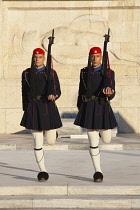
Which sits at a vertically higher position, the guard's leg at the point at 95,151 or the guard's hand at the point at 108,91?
the guard's hand at the point at 108,91

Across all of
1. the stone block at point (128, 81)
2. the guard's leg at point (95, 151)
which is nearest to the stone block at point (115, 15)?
the stone block at point (128, 81)

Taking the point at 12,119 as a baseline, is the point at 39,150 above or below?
above

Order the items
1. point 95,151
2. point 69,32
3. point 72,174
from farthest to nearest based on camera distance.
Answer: point 69,32 < point 72,174 < point 95,151

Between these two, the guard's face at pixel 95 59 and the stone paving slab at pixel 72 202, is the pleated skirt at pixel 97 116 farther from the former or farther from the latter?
the stone paving slab at pixel 72 202

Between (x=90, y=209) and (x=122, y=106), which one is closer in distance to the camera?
(x=90, y=209)

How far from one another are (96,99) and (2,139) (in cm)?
728

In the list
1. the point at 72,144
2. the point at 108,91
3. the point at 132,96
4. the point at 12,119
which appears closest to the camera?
the point at 108,91

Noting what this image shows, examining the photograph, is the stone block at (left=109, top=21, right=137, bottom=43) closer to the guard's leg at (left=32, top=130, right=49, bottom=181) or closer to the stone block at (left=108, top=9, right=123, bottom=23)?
the stone block at (left=108, top=9, right=123, bottom=23)

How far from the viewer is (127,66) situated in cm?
1809

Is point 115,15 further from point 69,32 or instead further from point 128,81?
point 128,81

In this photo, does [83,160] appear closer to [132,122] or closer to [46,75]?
[46,75]

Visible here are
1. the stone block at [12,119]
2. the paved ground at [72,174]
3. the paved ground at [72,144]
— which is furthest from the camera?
the stone block at [12,119]

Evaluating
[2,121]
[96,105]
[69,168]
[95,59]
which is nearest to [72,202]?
[96,105]

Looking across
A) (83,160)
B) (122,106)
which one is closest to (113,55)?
(122,106)
